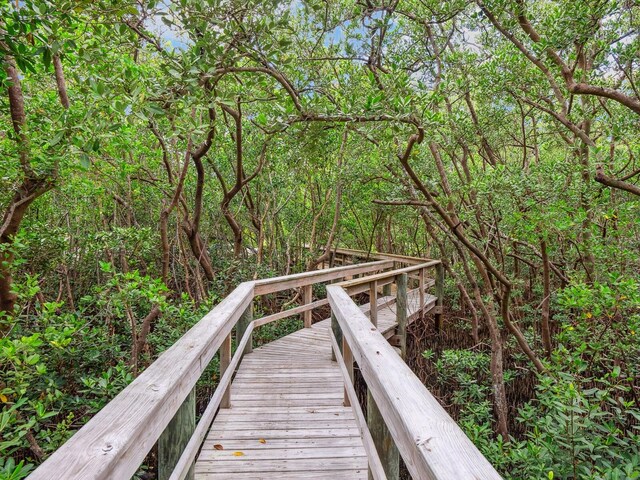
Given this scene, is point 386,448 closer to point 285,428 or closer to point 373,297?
point 285,428

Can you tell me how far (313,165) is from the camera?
562 cm

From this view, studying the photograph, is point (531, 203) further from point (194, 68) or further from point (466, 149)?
point (194, 68)

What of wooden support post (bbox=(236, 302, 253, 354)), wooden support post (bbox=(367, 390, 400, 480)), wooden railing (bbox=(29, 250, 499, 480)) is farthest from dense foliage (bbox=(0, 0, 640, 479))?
wooden support post (bbox=(367, 390, 400, 480))

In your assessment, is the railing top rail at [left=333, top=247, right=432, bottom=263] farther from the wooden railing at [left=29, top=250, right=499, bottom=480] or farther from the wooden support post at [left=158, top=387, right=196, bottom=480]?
the wooden support post at [left=158, top=387, right=196, bottom=480]

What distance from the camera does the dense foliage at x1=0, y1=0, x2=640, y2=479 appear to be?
2.68 meters

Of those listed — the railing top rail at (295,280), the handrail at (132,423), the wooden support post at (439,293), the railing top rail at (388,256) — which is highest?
the handrail at (132,423)

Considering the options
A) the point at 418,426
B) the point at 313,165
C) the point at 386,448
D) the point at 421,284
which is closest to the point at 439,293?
the point at 421,284

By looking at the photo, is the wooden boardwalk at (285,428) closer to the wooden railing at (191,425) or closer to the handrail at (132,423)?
the wooden railing at (191,425)

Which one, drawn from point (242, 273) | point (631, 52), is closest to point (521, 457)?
point (631, 52)

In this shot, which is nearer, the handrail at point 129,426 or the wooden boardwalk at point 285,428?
the handrail at point 129,426

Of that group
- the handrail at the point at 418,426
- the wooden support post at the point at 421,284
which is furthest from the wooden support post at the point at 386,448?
the wooden support post at the point at 421,284

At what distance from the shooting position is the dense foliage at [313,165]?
2.68 meters

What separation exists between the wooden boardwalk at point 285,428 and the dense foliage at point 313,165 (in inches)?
45.6

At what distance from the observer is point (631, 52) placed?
13.2ft
